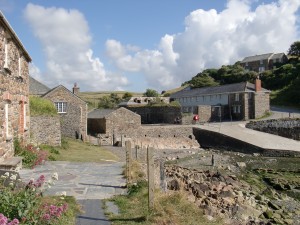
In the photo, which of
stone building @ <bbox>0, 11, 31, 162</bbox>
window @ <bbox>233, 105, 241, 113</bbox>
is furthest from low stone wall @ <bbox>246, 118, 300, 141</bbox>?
stone building @ <bbox>0, 11, 31, 162</bbox>

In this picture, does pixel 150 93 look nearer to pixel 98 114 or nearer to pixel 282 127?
pixel 98 114

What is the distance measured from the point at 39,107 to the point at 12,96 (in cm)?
1020

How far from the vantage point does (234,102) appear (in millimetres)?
54625

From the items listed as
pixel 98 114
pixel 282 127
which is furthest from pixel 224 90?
Result: pixel 98 114

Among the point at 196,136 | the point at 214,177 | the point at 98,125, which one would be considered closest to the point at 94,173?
the point at 214,177

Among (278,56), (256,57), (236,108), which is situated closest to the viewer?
(236,108)

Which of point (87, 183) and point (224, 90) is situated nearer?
point (87, 183)

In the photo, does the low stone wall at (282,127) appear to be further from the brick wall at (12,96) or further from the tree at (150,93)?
the tree at (150,93)

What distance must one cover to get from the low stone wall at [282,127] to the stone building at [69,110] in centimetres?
2089

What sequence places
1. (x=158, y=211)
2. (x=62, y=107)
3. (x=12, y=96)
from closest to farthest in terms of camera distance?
1. (x=158, y=211)
2. (x=12, y=96)
3. (x=62, y=107)

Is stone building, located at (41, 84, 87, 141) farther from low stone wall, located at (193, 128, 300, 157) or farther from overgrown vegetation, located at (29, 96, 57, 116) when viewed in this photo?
low stone wall, located at (193, 128, 300, 157)

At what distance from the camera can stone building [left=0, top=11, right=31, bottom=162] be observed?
13719 millimetres

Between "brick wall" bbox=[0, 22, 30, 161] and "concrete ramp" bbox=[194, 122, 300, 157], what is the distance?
23.8m

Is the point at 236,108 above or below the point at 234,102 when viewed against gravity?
below
